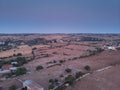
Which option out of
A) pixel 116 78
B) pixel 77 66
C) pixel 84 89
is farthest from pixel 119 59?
pixel 84 89

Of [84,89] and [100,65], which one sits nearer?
[84,89]

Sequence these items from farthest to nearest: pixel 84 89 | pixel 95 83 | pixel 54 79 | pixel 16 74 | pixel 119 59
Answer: pixel 119 59
pixel 16 74
pixel 54 79
pixel 95 83
pixel 84 89

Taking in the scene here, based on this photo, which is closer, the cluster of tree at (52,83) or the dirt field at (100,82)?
the cluster of tree at (52,83)

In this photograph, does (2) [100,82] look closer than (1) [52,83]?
No

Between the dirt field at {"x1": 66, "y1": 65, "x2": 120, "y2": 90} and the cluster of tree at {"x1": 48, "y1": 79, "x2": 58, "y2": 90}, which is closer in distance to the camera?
the cluster of tree at {"x1": 48, "y1": 79, "x2": 58, "y2": 90}

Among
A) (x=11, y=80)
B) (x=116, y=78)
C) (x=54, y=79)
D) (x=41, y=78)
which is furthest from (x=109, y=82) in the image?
(x=11, y=80)

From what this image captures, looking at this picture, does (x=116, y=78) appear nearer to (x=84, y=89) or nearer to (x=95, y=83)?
(x=95, y=83)

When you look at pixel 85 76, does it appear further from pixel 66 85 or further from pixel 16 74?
pixel 16 74

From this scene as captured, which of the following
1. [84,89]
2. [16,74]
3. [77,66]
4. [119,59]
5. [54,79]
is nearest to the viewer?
[84,89]

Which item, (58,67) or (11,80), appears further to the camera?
(58,67)
